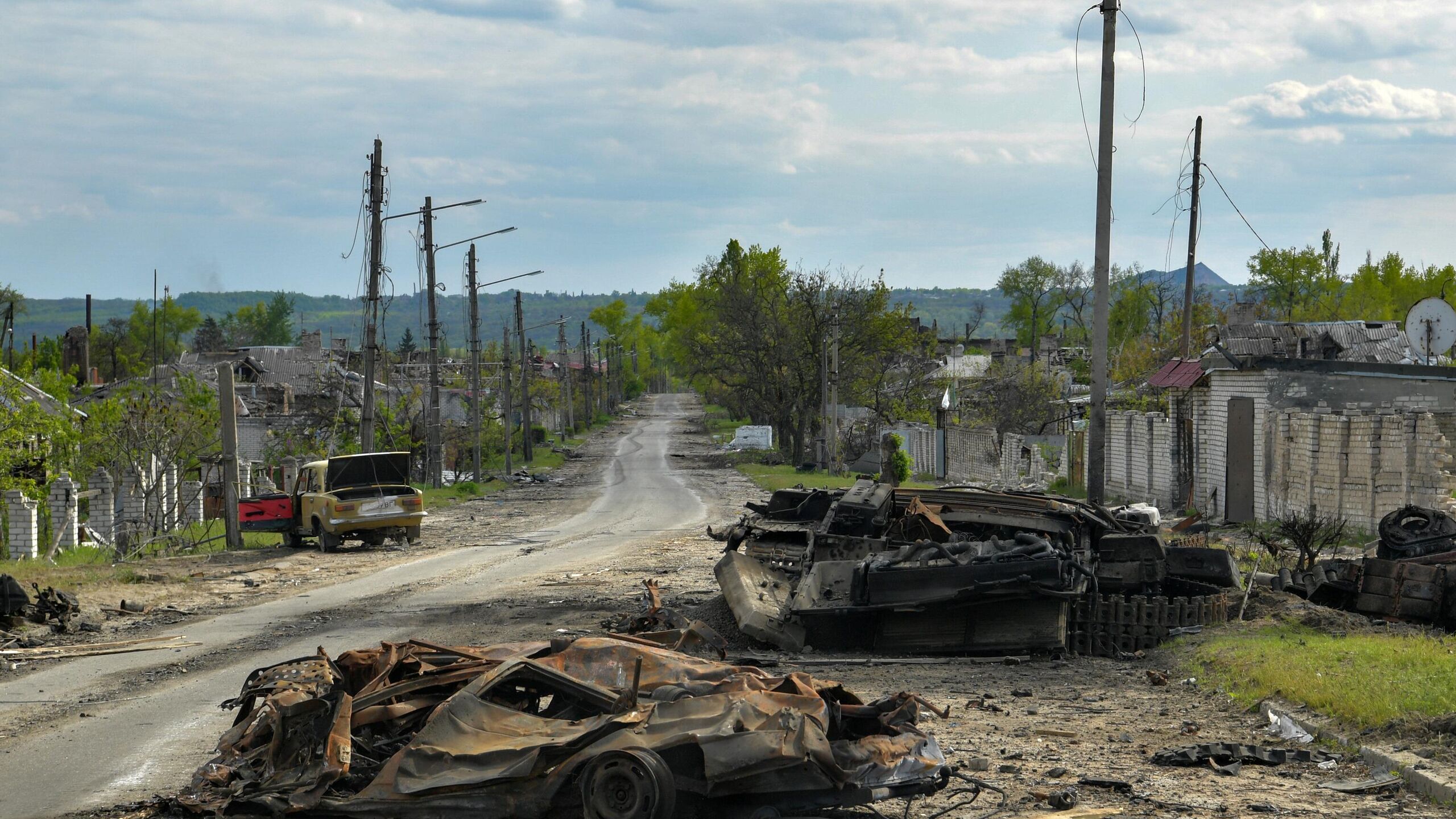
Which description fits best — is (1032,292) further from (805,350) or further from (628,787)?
(628,787)

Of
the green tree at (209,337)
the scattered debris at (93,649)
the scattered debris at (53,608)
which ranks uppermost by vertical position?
the green tree at (209,337)

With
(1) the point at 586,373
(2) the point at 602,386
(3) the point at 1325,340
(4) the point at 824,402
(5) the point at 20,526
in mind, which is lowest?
(5) the point at 20,526

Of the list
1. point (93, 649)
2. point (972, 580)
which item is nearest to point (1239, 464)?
point (972, 580)

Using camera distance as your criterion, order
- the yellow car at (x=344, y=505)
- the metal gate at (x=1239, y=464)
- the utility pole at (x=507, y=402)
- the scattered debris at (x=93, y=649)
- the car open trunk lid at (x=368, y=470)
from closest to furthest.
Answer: the scattered debris at (x=93, y=649) < the yellow car at (x=344, y=505) < the car open trunk lid at (x=368, y=470) < the metal gate at (x=1239, y=464) < the utility pole at (x=507, y=402)

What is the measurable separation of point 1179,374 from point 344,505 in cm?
1912

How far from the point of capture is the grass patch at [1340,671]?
8.55 metres

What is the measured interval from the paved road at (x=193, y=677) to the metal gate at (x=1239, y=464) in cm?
1243

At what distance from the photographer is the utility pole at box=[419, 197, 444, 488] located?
38500 millimetres

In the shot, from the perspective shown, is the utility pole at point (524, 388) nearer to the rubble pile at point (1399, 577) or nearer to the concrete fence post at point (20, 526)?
the concrete fence post at point (20, 526)

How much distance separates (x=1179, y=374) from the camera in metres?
29.6

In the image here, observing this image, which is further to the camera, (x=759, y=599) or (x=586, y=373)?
(x=586, y=373)

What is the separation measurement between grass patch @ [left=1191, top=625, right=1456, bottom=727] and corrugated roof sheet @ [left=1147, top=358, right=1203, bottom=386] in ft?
55.9

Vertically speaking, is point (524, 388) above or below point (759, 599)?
above

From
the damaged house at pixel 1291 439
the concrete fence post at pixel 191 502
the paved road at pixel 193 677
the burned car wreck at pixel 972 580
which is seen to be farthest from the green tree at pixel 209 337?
the burned car wreck at pixel 972 580
